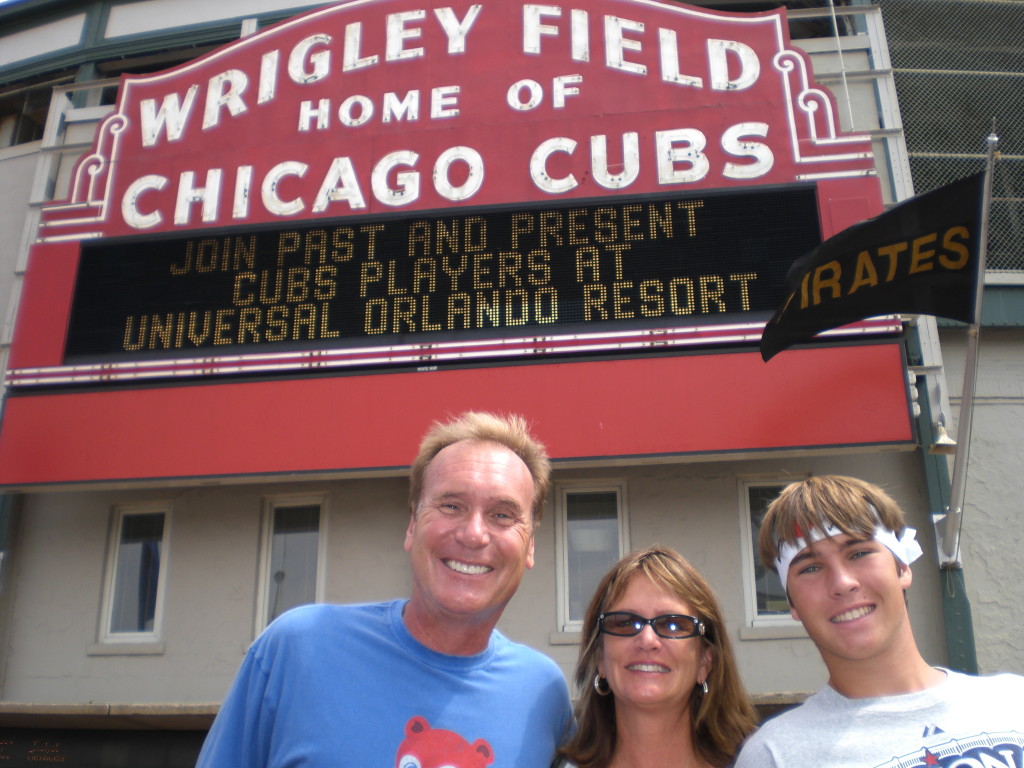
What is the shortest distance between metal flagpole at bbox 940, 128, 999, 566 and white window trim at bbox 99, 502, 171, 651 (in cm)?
645

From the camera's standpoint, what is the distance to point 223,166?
24.6 ft

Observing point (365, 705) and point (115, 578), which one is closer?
point (365, 705)

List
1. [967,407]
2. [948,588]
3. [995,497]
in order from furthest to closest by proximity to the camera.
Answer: [995,497], [948,588], [967,407]

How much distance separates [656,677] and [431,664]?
602 mm

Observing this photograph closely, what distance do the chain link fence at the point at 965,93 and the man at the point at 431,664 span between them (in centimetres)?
746

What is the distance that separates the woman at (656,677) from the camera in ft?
7.41

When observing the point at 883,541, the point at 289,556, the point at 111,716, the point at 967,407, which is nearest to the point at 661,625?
the point at 883,541

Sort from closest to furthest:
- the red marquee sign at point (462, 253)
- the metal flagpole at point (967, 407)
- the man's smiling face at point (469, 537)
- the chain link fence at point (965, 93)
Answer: the man's smiling face at point (469, 537) → the metal flagpole at point (967, 407) → the red marquee sign at point (462, 253) → the chain link fence at point (965, 93)

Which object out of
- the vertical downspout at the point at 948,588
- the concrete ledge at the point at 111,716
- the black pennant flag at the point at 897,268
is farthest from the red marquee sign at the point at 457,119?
the concrete ledge at the point at 111,716

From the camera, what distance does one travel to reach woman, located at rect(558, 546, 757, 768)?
2.26 m

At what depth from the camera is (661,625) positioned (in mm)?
2281

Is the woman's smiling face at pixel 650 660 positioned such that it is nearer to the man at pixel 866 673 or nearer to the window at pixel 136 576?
the man at pixel 866 673

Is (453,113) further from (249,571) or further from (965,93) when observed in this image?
(965,93)

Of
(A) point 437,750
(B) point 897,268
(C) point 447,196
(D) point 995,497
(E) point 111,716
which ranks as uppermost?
(C) point 447,196
